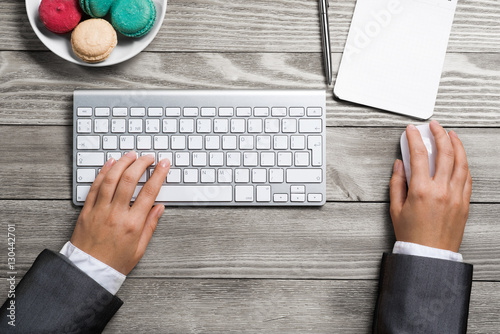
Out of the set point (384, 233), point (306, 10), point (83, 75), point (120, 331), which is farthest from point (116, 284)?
point (306, 10)

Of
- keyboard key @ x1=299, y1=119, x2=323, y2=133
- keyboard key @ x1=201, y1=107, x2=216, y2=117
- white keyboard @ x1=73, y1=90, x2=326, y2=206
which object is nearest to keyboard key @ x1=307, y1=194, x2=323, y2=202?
white keyboard @ x1=73, y1=90, x2=326, y2=206

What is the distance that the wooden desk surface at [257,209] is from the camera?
0.75 metres

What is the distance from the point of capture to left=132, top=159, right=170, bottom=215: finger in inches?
28.2

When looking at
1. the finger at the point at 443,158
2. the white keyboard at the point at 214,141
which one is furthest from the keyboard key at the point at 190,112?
the finger at the point at 443,158

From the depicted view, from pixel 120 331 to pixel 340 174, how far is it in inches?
19.7

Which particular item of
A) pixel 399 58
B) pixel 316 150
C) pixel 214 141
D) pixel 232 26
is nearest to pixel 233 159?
pixel 214 141

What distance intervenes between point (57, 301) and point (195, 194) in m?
0.29

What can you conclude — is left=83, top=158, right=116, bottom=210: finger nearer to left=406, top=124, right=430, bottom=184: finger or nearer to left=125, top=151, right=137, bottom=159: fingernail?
left=125, top=151, right=137, bottom=159: fingernail

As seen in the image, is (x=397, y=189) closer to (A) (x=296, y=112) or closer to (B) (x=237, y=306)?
(A) (x=296, y=112)

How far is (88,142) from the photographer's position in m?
0.73

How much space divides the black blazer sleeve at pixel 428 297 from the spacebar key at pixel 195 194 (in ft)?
1.07

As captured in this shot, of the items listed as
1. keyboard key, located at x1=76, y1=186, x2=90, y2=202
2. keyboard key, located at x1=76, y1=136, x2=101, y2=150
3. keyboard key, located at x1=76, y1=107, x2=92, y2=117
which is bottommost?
keyboard key, located at x1=76, y1=186, x2=90, y2=202

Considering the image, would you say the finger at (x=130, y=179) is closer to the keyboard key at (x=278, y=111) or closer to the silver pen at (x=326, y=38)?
the keyboard key at (x=278, y=111)

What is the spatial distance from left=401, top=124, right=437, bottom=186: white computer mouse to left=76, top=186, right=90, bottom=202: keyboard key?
576mm
